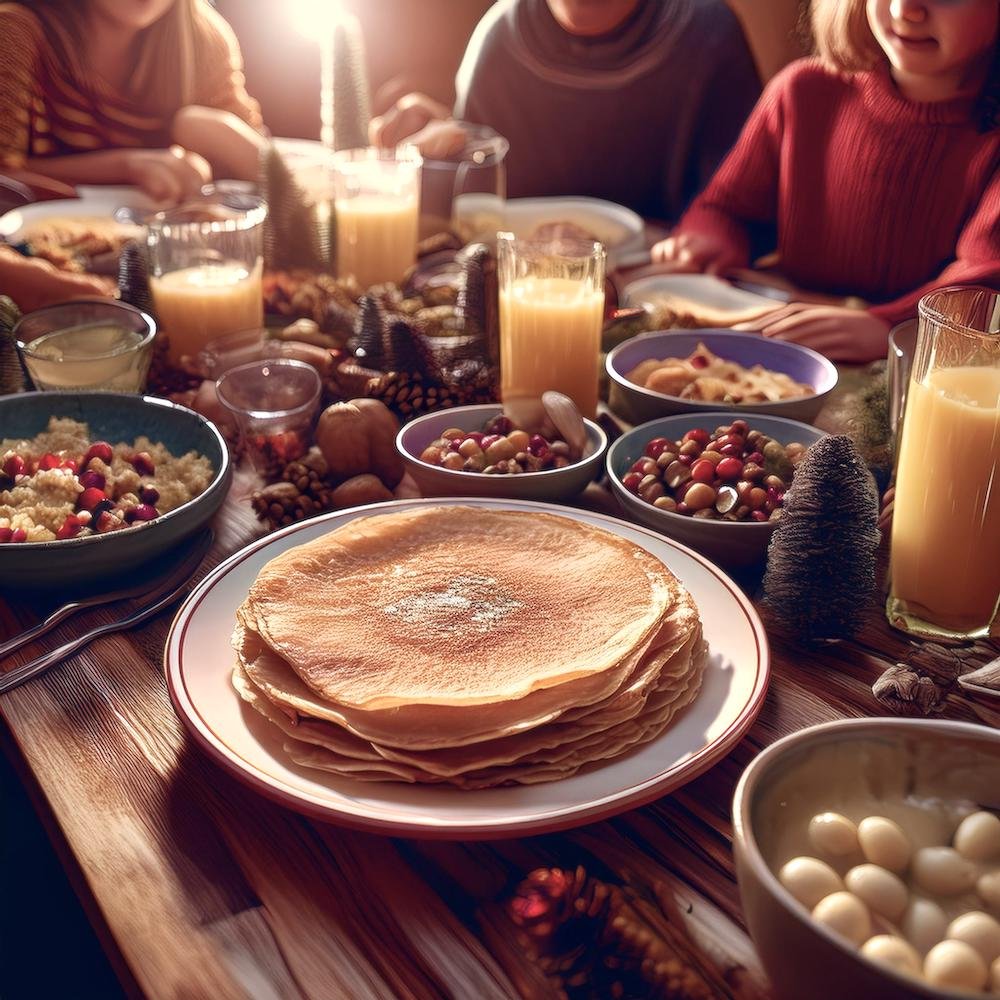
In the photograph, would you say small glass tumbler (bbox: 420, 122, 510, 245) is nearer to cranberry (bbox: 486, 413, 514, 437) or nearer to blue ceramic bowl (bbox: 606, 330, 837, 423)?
blue ceramic bowl (bbox: 606, 330, 837, 423)

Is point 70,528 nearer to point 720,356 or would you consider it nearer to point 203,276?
point 203,276

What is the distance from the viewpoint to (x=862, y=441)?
1.17 metres

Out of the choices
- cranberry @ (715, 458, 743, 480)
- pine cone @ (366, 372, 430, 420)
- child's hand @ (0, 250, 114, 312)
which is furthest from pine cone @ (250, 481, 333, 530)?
child's hand @ (0, 250, 114, 312)

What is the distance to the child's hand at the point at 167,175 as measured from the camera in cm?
231

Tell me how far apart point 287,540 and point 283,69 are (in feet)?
12.2

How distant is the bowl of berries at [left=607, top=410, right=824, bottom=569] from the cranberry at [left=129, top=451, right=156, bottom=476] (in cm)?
57

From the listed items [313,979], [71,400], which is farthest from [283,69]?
[313,979]

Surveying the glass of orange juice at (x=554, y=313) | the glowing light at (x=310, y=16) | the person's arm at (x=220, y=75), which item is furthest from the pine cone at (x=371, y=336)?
the glowing light at (x=310, y=16)

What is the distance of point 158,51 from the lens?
3068 millimetres

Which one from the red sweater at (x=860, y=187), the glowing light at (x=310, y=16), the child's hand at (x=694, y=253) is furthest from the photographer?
the glowing light at (x=310, y=16)

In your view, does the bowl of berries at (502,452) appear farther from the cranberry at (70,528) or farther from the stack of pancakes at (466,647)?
the cranberry at (70,528)

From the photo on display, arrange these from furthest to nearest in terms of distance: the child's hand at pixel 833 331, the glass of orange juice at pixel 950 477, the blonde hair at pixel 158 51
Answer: the blonde hair at pixel 158 51
the child's hand at pixel 833 331
the glass of orange juice at pixel 950 477

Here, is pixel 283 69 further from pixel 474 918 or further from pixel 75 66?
pixel 474 918

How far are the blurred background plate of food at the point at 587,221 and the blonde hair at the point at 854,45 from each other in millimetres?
564
